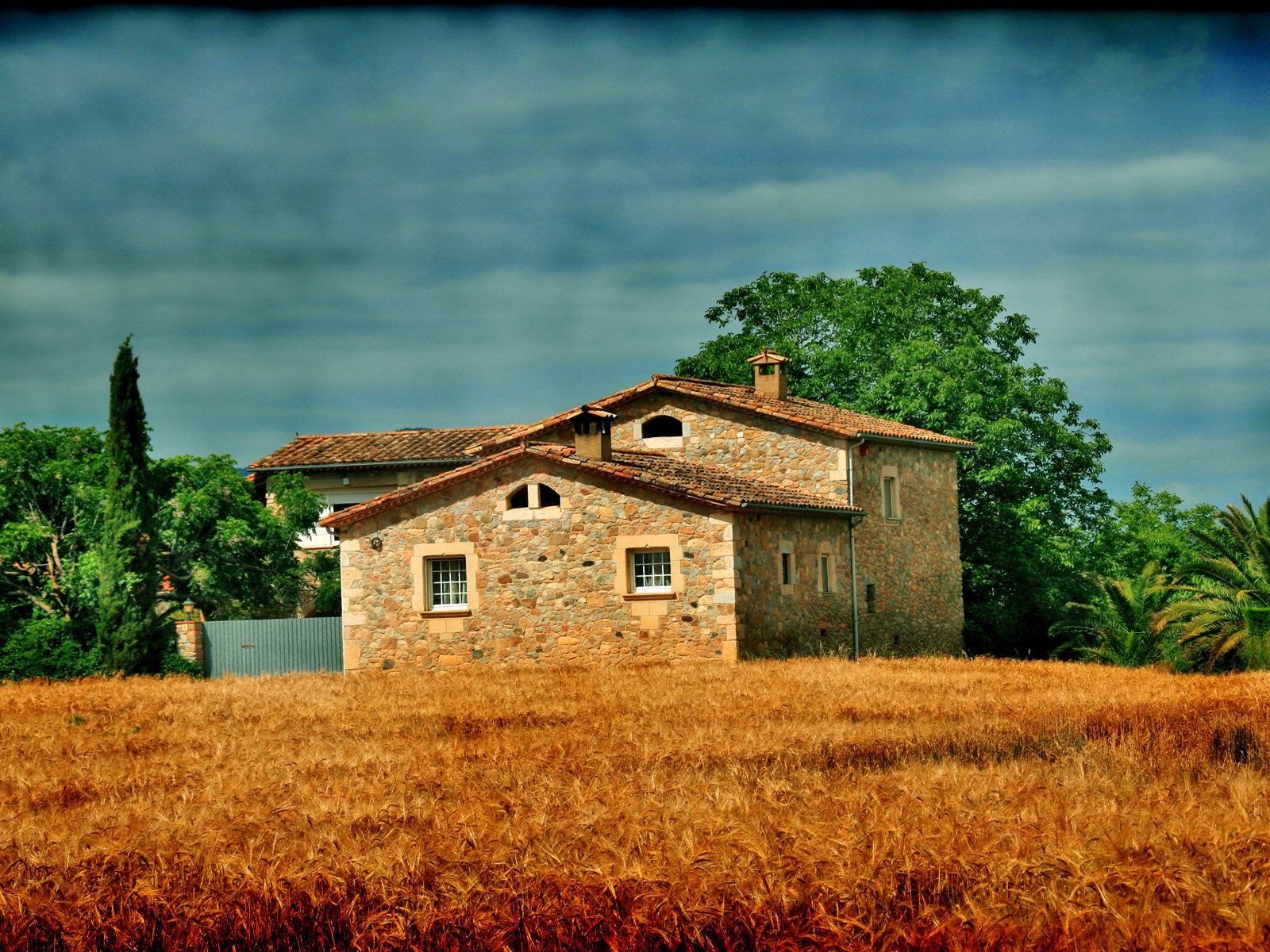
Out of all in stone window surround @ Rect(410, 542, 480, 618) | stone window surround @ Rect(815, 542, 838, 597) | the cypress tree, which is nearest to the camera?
stone window surround @ Rect(410, 542, 480, 618)

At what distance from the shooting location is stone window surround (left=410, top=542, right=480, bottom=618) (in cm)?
2619

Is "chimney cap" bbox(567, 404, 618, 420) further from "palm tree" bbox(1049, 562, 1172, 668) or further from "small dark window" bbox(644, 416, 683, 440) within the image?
"palm tree" bbox(1049, 562, 1172, 668)

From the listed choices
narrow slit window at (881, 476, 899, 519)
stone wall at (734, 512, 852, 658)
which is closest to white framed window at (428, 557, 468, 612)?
stone wall at (734, 512, 852, 658)

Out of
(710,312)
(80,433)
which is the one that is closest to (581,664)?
A: (80,433)

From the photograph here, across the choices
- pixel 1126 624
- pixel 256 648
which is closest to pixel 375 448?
pixel 256 648

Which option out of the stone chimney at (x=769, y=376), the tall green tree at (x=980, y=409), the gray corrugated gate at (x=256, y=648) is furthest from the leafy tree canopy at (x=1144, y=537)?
the gray corrugated gate at (x=256, y=648)

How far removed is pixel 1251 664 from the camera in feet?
74.4

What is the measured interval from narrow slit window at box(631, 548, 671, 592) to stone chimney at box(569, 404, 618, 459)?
7.63 ft

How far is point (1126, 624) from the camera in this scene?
30.9 m

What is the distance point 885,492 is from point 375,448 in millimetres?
16778

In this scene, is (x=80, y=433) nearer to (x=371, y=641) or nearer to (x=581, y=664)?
(x=371, y=641)

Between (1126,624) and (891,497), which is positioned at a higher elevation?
(891,497)

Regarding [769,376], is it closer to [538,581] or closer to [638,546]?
[638,546]

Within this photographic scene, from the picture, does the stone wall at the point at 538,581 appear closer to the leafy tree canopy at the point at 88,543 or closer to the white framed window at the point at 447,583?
the white framed window at the point at 447,583
